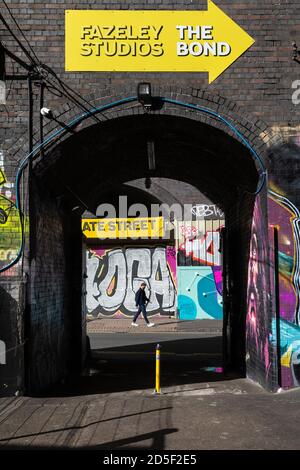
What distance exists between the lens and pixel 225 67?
29.2 ft

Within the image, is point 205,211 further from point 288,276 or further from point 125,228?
point 288,276

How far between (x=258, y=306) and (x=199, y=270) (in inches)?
552

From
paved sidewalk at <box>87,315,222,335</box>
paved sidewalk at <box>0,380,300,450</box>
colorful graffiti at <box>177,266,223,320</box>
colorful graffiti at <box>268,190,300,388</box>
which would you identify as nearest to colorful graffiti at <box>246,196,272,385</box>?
colorful graffiti at <box>268,190,300,388</box>

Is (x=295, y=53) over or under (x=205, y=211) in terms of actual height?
over

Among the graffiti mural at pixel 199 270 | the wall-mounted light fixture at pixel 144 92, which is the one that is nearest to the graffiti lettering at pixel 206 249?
the graffiti mural at pixel 199 270

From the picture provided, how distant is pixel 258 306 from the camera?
938 centimetres

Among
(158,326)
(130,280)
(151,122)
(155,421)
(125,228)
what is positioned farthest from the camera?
(130,280)

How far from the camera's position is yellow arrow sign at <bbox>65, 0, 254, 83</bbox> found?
8836 millimetres

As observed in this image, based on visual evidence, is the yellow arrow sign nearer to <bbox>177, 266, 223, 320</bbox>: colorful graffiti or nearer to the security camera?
the security camera

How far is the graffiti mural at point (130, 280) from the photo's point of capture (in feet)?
79.2

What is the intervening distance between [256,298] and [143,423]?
11.9ft

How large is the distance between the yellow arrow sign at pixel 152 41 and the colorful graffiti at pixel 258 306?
2.49 m

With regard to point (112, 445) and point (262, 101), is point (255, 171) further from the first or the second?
point (112, 445)

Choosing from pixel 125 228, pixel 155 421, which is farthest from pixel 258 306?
pixel 125 228
